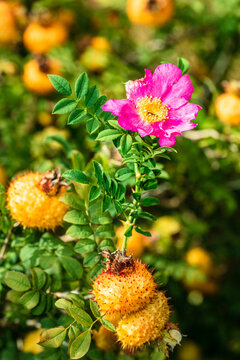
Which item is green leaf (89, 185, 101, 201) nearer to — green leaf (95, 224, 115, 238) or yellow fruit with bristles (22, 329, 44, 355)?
green leaf (95, 224, 115, 238)

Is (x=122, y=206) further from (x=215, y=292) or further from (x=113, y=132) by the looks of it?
(x=215, y=292)

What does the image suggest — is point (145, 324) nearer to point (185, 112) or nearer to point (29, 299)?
point (29, 299)

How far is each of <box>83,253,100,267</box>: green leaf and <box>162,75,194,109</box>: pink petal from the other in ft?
1.62

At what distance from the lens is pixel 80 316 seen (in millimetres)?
982

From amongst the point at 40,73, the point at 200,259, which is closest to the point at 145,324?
the point at 200,259

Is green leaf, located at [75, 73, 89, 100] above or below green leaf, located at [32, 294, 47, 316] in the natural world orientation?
above

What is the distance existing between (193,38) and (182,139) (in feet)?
4.54

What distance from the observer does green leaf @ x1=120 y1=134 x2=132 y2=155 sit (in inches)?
37.7

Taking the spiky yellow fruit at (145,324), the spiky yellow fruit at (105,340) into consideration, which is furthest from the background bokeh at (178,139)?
the spiky yellow fruit at (145,324)

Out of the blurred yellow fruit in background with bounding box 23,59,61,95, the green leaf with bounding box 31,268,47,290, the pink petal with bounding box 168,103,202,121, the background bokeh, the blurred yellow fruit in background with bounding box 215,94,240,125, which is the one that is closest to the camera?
the pink petal with bounding box 168,103,202,121

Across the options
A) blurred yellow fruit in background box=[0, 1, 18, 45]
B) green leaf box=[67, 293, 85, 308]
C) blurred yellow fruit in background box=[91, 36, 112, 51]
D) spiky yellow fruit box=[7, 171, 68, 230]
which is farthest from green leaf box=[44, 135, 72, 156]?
blurred yellow fruit in background box=[0, 1, 18, 45]

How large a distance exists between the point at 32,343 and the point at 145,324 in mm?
809

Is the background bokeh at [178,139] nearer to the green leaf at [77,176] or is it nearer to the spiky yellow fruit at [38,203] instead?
the spiky yellow fruit at [38,203]

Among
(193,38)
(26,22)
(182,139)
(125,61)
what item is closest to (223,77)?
(193,38)
